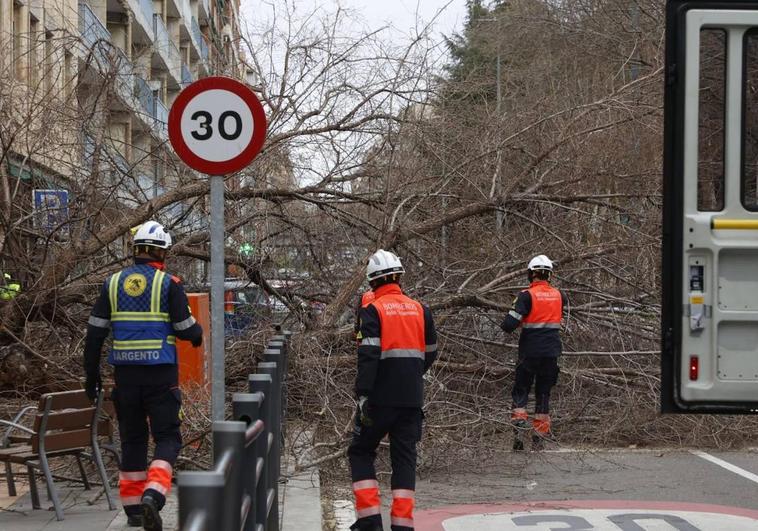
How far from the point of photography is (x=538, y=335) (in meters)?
11.5

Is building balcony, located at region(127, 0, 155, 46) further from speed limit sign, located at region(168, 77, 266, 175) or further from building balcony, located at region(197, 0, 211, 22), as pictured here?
speed limit sign, located at region(168, 77, 266, 175)

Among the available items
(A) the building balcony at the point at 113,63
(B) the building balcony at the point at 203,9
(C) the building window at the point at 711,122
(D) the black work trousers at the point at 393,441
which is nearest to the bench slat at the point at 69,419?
(D) the black work trousers at the point at 393,441

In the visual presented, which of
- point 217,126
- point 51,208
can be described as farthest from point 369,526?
point 51,208

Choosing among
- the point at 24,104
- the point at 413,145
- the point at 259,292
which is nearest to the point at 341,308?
the point at 259,292

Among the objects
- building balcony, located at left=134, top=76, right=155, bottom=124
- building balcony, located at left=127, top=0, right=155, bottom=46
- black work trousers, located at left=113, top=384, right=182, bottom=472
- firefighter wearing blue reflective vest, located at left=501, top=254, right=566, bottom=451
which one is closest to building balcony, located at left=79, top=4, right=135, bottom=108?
building balcony, located at left=134, top=76, right=155, bottom=124

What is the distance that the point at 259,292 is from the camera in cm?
1244

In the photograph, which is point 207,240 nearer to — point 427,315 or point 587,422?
point 587,422

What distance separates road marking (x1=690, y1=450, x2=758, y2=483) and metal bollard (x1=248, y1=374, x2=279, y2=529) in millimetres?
5551

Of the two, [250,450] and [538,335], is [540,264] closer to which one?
[538,335]

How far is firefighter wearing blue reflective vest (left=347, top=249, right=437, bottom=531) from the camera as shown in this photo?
7.26 m

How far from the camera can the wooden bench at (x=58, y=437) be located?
25.2 feet

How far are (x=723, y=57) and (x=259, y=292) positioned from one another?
6.80 meters

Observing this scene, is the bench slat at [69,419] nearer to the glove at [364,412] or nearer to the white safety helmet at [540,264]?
the glove at [364,412]

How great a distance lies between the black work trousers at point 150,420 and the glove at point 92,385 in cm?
18
